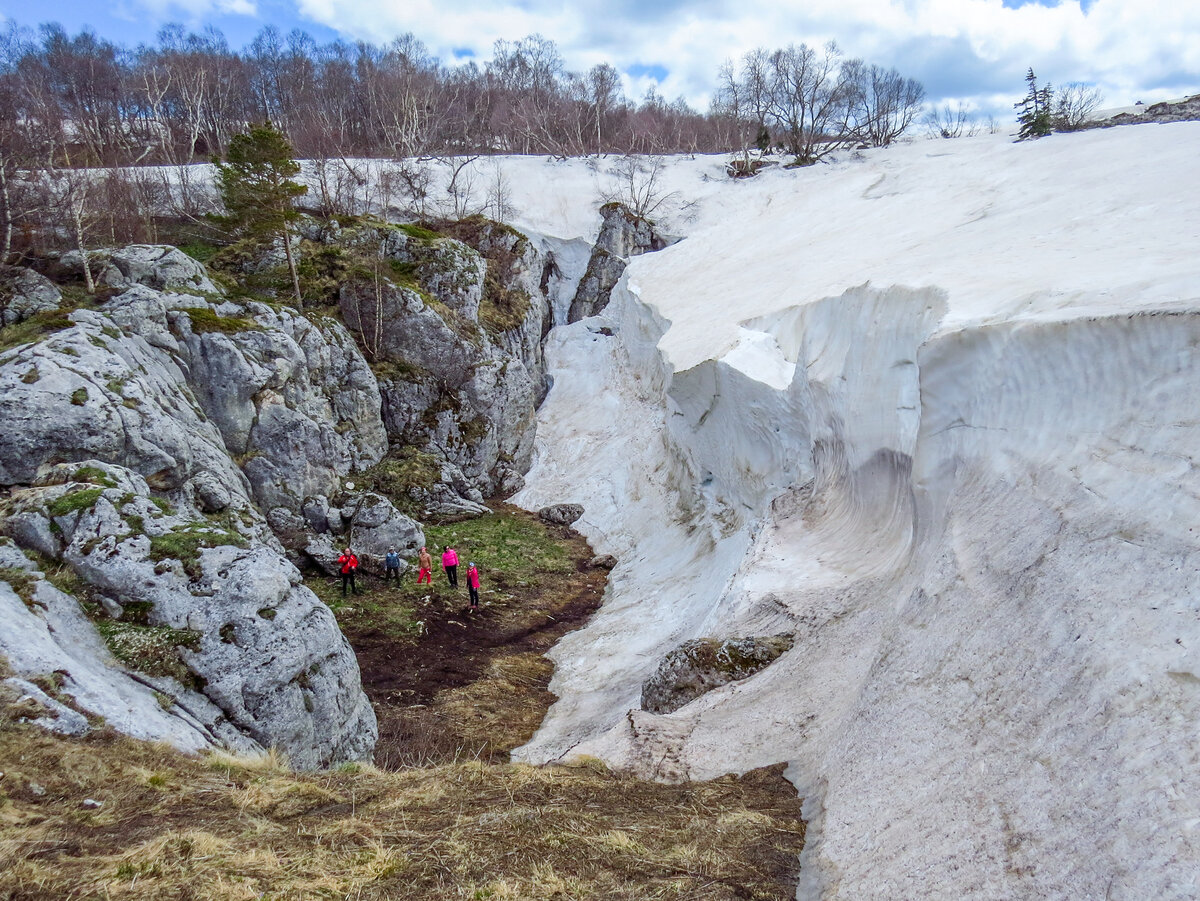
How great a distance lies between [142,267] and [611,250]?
86.9 ft

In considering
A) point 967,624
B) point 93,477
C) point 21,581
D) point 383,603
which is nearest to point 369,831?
point 967,624

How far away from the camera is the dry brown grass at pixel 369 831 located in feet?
16.0

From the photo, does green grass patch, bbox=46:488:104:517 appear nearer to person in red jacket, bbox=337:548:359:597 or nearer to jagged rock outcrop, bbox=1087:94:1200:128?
person in red jacket, bbox=337:548:359:597

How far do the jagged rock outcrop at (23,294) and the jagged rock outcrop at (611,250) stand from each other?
25813 mm

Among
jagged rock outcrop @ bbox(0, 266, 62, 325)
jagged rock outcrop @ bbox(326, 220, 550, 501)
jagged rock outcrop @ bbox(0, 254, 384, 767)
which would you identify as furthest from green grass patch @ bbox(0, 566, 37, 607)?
jagged rock outcrop @ bbox(326, 220, 550, 501)

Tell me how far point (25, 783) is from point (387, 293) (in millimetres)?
25095

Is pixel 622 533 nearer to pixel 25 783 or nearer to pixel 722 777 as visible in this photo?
pixel 722 777

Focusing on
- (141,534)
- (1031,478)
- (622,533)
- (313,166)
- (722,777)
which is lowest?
(622,533)

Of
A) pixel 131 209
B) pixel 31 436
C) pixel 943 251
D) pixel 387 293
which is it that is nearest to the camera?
pixel 31 436

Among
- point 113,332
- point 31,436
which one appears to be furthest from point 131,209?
point 31,436

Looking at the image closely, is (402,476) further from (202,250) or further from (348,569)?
(202,250)

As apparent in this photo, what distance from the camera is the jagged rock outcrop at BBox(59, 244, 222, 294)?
75.5ft

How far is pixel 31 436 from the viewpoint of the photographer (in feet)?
44.9

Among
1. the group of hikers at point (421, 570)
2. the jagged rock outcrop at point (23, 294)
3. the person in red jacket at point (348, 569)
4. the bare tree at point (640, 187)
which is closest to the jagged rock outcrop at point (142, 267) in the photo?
the jagged rock outcrop at point (23, 294)
